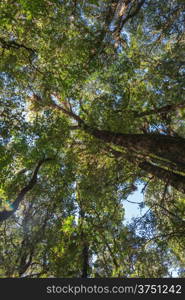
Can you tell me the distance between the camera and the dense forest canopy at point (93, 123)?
8078 mm

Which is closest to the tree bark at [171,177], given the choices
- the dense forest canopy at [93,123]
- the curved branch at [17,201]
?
the dense forest canopy at [93,123]

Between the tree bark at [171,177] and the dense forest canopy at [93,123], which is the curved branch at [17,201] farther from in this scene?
the tree bark at [171,177]

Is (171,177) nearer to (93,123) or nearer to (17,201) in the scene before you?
(93,123)

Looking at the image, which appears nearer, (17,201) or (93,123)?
(17,201)

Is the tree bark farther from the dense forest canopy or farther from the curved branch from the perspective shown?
the curved branch

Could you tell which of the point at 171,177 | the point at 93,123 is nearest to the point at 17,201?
the point at 93,123

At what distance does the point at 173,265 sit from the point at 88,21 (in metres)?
13.4

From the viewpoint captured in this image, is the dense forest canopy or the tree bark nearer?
the dense forest canopy

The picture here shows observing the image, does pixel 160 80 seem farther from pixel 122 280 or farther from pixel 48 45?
pixel 122 280

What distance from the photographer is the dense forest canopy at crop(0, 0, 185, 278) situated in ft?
26.5

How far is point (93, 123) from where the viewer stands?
10.3 m

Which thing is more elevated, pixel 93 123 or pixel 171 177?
pixel 93 123

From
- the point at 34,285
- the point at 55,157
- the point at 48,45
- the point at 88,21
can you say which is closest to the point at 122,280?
the point at 34,285

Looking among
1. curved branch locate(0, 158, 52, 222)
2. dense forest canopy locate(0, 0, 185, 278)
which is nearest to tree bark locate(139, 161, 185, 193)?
dense forest canopy locate(0, 0, 185, 278)
